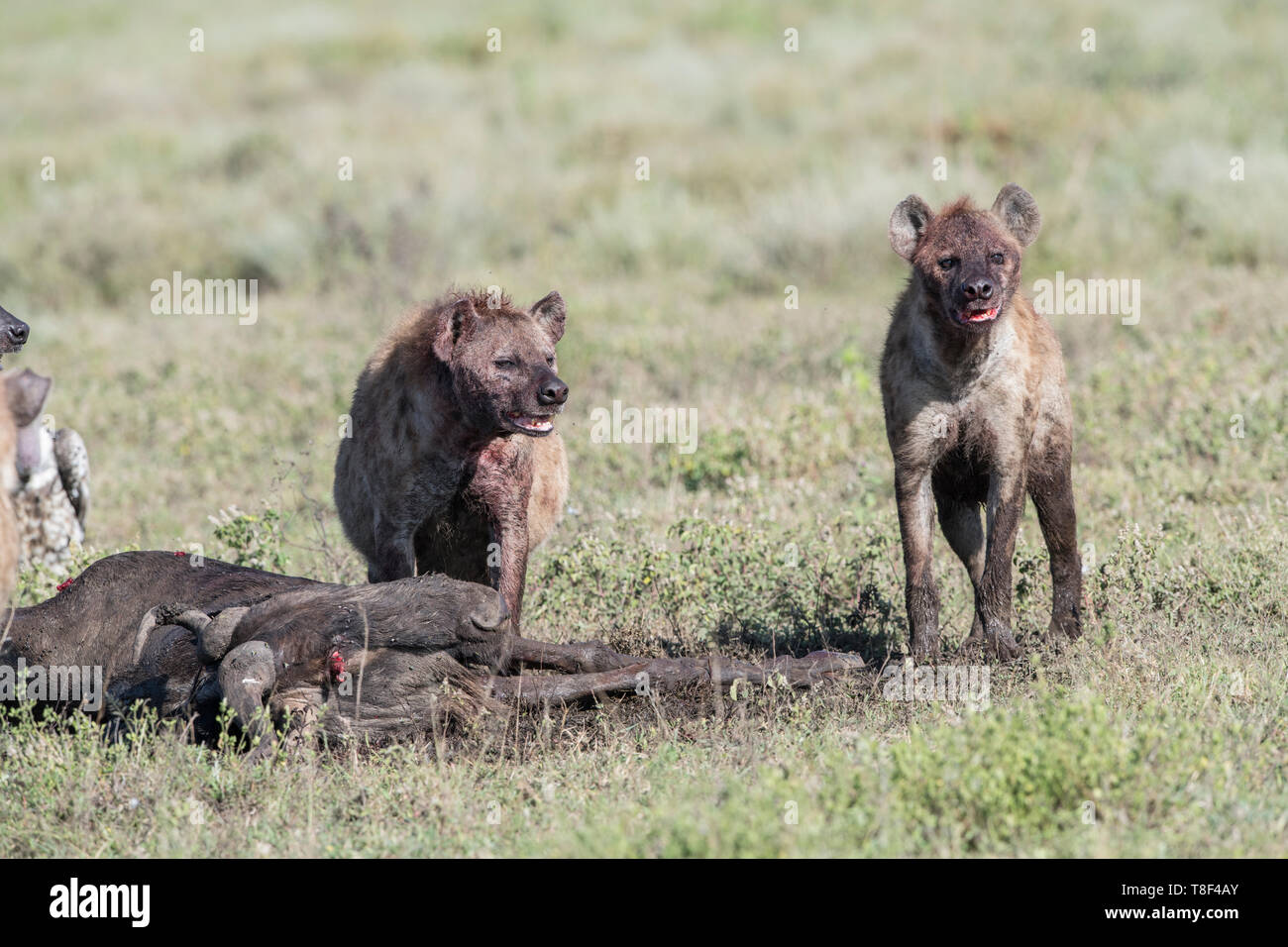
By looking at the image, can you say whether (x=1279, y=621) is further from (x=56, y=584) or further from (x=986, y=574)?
(x=56, y=584)

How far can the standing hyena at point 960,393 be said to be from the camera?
6.53 m

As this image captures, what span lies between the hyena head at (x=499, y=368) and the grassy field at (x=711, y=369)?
1.31 metres

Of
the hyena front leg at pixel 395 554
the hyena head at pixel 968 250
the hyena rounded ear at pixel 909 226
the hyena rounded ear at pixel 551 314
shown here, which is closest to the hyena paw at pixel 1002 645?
the hyena head at pixel 968 250

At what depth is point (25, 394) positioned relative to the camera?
15.4ft

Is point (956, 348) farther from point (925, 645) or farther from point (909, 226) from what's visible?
point (925, 645)

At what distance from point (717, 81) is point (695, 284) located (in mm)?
9722

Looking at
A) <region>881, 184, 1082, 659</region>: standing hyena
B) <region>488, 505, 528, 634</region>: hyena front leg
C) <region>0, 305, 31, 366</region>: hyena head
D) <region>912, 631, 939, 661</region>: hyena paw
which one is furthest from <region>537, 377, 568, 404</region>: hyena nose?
<region>0, 305, 31, 366</region>: hyena head

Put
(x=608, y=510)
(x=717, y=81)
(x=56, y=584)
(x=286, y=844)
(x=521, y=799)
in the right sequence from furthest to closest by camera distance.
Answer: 1. (x=717, y=81)
2. (x=608, y=510)
3. (x=56, y=584)
4. (x=521, y=799)
5. (x=286, y=844)

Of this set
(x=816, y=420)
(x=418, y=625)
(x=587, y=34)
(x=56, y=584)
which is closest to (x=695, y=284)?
(x=816, y=420)

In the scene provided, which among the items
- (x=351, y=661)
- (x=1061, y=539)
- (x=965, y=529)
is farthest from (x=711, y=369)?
(x=351, y=661)

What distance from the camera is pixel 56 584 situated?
8.17m

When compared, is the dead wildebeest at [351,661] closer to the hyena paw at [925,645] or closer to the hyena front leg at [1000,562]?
the hyena paw at [925,645]

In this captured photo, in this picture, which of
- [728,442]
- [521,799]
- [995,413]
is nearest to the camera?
[521,799]

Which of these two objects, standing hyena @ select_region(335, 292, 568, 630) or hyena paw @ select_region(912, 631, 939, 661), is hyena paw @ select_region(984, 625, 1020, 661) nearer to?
hyena paw @ select_region(912, 631, 939, 661)
